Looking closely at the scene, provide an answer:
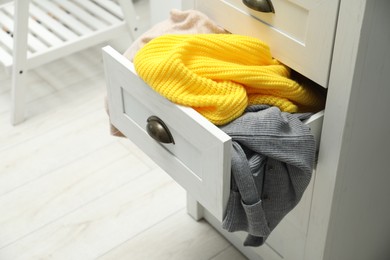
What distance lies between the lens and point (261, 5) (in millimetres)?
898

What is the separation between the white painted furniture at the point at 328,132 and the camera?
2.61ft

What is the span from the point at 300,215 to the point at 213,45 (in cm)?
36

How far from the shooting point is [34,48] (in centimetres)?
173

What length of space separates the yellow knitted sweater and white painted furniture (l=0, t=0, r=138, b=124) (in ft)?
2.73

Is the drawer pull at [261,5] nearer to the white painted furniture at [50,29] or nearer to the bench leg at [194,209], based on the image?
the bench leg at [194,209]

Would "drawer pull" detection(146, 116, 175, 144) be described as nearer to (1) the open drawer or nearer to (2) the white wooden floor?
(1) the open drawer

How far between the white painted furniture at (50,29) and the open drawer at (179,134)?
27.3 inches

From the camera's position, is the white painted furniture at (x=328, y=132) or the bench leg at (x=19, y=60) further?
the bench leg at (x=19, y=60)

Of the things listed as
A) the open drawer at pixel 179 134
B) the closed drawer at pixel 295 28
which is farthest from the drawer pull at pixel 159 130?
the closed drawer at pixel 295 28

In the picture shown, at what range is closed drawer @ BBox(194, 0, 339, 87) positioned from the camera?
815mm

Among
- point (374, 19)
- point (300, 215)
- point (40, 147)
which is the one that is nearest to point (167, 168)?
point (300, 215)

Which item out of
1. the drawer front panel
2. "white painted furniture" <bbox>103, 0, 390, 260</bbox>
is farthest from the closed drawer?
the drawer front panel

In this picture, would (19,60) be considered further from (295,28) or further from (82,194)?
(295,28)

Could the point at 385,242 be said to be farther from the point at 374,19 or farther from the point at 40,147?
the point at 40,147
